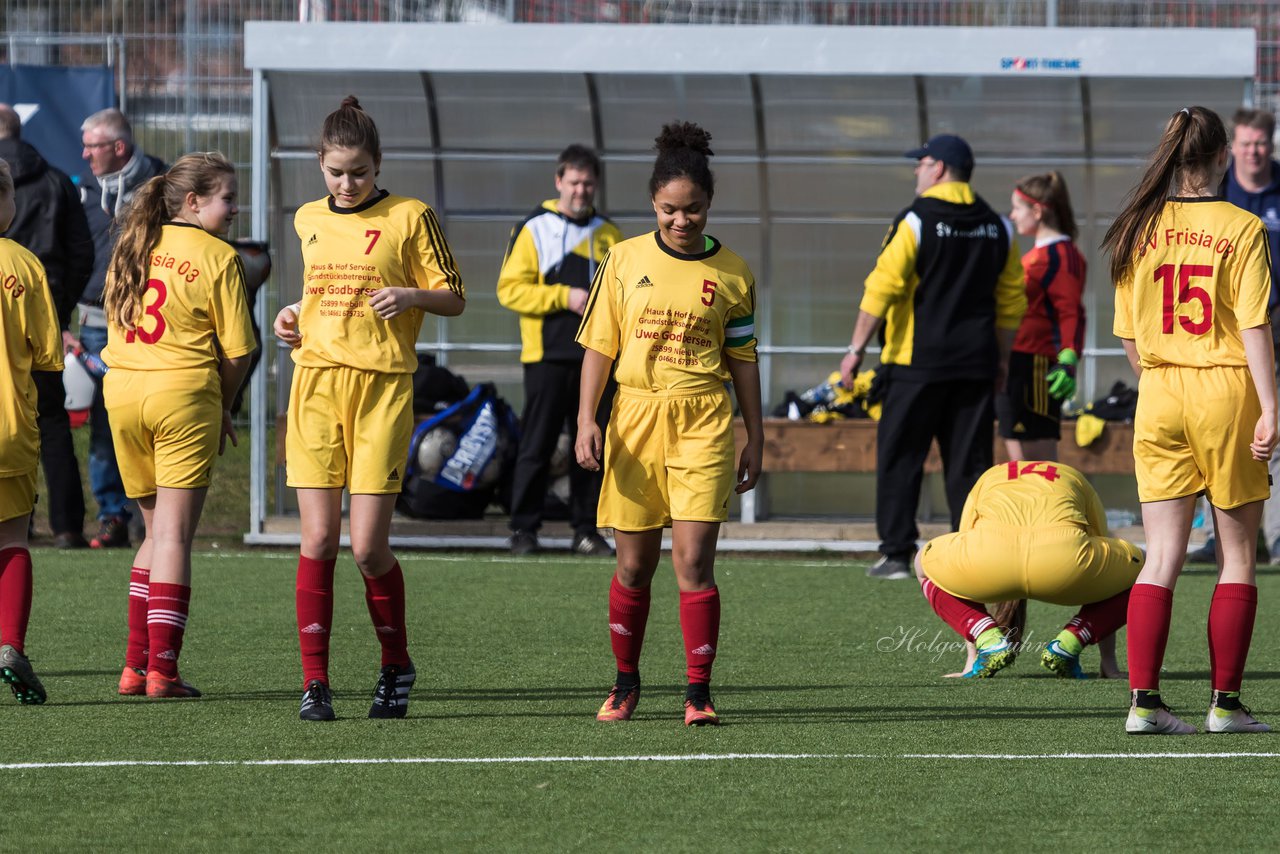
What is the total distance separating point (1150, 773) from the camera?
4.64 m

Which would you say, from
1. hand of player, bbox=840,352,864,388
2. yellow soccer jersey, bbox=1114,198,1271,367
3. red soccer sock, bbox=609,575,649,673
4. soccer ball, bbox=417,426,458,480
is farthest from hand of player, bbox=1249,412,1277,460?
soccer ball, bbox=417,426,458,480

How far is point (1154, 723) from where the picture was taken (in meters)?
5.18

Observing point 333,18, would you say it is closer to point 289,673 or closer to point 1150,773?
point 289,673

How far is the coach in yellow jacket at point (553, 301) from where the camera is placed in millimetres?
10016

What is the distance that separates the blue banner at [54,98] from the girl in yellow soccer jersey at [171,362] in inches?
294

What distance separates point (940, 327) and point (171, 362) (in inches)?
174

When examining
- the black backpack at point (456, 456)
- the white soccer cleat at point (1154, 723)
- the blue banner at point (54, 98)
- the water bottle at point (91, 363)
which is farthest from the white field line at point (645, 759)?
the blue banner at point (54, 98)

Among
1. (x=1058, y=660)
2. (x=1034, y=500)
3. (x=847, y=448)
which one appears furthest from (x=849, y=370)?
(x=1058, y=660)

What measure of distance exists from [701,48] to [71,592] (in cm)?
467

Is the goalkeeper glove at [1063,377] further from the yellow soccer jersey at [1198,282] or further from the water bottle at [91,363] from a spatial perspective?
the water bottle at [91,363]

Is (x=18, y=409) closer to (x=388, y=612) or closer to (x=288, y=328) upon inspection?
(x=288, y=328)

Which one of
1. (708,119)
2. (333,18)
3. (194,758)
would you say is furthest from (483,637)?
(333,18)

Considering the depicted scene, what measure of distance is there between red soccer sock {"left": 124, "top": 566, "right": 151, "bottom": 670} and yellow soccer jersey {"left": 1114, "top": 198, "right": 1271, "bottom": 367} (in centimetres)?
319

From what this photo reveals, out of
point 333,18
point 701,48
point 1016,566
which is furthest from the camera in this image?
point 333,18
